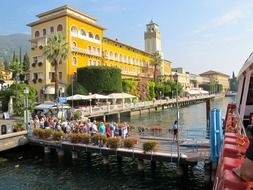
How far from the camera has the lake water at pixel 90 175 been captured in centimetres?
1808

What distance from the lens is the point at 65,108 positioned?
137ft

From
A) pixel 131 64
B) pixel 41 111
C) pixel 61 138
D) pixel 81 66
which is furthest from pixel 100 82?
pixel 61 138

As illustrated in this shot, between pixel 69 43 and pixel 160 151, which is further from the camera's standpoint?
pixel 69 43

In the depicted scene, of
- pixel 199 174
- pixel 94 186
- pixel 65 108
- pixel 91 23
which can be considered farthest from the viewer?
pixel 91 23

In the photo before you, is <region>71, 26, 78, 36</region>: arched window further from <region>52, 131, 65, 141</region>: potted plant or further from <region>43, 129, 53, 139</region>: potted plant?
<region>52, 131, 65, 141</region>: potted plant

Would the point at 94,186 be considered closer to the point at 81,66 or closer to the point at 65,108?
the point at 65,108

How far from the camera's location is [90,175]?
66.4 feet

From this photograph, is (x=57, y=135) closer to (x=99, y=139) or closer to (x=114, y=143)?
(x=99, y=139)

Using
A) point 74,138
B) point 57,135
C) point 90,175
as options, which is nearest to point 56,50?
point 57,135

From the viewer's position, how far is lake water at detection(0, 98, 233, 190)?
1808 centimetres

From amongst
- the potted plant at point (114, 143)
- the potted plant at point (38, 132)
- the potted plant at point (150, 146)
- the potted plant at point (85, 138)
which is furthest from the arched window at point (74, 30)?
the potted plant at point (150, 146)

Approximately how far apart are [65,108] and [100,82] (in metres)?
22.3

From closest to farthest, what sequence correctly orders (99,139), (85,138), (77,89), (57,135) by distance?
1. (99,139)
2. (85,138)
3. (57,135)
4. (77,89)

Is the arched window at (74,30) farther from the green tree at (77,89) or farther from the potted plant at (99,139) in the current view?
the potted plant at (99,139)
